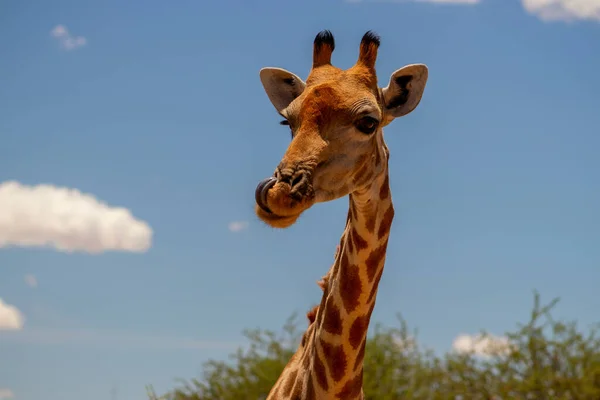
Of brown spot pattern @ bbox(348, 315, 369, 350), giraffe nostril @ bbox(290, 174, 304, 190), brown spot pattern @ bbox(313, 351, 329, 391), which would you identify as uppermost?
giraffe nostril @ bbox(290, 174, 304, 190)

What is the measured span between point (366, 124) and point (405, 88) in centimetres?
81

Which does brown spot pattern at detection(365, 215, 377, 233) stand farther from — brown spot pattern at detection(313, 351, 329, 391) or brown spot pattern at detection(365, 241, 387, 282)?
brown spot pattern at detection(313, 351, 329, 391)

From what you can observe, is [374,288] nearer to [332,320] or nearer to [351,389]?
[332,320]

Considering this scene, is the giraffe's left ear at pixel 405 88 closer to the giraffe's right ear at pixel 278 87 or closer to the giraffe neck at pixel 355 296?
the giraffe neck at pixel 355 296

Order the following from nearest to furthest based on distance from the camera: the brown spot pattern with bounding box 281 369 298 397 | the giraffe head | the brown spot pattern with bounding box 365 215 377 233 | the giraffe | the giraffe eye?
the giraffe head
the giraffe
the giraffe eye
the brown spot pattern with bounding box 365 215 377 233
the brown spot pattern with bounding box 281 369 298 397

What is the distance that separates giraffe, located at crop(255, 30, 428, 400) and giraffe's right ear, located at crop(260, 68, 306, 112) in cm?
2

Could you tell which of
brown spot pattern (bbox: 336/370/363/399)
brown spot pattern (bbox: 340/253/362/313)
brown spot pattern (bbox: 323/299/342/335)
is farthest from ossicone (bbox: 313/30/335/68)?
brown spot pattern (bbox: 336/370/363/399)

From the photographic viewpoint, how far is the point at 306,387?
273 inches

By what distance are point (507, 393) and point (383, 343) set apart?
2388mm

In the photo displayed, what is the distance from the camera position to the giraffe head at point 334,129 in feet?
19.0

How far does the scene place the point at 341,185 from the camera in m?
6.35

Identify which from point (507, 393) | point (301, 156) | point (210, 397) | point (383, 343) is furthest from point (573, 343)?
point (301, 156)

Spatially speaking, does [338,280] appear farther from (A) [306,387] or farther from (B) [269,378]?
(B) [269,378]

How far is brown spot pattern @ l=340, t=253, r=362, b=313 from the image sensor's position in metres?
6.67
